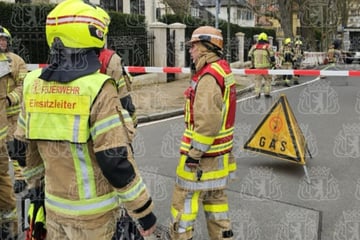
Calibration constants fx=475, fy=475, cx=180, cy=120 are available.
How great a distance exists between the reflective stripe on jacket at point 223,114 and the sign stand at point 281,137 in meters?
2.77

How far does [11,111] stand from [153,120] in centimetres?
620

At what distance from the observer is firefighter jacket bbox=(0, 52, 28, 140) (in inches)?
166

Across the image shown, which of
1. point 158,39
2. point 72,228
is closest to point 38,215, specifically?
point 72,228

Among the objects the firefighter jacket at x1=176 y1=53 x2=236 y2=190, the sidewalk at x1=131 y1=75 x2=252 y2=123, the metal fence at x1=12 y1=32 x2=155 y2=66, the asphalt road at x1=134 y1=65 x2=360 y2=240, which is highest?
the metal fence at x1=12 y1=32 x2=155 y2=66

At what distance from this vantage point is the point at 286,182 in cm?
618

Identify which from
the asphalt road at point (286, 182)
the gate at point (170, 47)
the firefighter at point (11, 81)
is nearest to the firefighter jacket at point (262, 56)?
the asphalt road at point (286, 182)

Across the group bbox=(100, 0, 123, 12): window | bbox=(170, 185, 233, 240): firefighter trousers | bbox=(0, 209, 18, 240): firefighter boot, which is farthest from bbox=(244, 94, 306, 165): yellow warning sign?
bbox=(100, 0, 123, 12): window

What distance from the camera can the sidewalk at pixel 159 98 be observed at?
11.3 metres

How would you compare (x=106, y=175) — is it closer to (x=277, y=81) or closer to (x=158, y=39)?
(x=158, y=39)

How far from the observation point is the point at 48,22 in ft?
7.98

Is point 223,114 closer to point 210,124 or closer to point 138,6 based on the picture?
point 210,124

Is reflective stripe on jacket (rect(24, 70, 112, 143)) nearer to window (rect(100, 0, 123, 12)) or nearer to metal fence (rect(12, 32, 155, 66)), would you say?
metal fence (rect(12, 32, 155, 66))

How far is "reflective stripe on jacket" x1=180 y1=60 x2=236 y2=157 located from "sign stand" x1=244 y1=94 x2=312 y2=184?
2.77 m

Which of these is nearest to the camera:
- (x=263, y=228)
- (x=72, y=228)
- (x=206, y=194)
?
(x=72, y=228)
